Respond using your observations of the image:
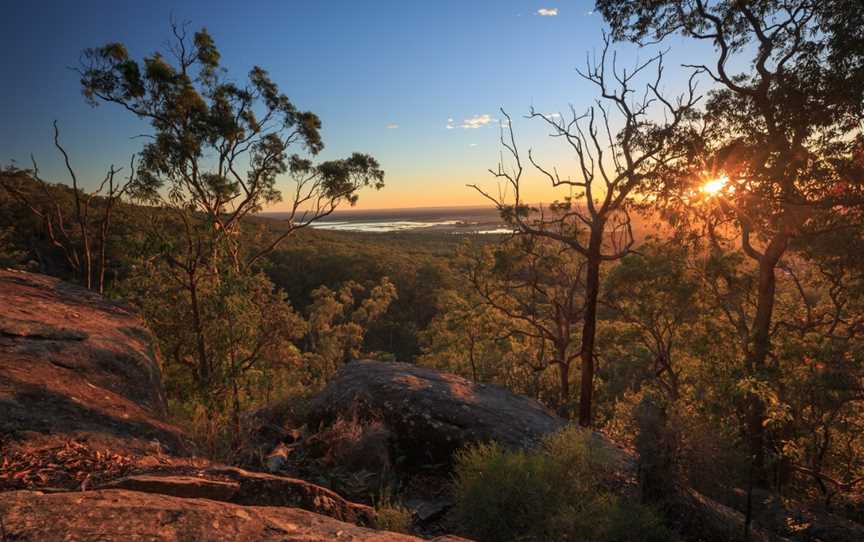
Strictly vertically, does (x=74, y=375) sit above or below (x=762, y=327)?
above

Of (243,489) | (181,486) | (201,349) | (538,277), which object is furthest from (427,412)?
(538,277)

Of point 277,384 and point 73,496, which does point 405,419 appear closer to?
point 73,496

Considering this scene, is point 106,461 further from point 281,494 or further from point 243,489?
point 281,494

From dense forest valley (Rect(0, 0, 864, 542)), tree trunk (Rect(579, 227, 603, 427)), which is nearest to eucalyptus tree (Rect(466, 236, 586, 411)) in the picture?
dense forest valley (Rect(0, 0, 864, 542))

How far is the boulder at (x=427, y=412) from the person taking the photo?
27.7ft

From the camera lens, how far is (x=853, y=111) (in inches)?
381

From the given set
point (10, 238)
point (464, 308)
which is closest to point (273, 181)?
point (464, 308)

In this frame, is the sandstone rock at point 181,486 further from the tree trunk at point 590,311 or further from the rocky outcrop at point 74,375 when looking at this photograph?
the tree trunk at point 590,311

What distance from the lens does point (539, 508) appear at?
5.73 m

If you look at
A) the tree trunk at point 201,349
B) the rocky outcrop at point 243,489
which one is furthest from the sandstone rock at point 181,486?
the tree trunk at point 201,349

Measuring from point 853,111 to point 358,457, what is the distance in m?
12.5

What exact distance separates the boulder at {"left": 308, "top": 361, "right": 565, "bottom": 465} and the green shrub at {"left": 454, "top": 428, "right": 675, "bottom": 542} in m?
2.02

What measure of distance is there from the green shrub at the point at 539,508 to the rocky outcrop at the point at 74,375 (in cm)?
407

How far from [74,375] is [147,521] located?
4.79 meters
